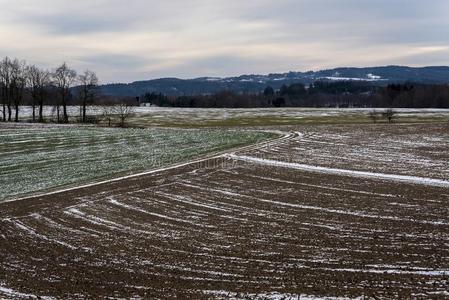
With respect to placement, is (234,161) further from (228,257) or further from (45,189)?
(228,257)

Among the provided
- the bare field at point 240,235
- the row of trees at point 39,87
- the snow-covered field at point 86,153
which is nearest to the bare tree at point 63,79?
the row of trees at point 39,87

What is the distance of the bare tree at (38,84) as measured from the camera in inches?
4230

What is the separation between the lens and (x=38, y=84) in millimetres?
109750

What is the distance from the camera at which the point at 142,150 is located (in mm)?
51031

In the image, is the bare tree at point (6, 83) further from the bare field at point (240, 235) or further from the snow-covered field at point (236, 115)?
the bare field at point (240, 235)

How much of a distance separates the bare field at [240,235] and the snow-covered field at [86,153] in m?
4.90

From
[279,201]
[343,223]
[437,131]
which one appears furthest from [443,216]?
[437,131]

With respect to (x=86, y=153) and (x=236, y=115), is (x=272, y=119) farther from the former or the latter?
(x=86, y=153)

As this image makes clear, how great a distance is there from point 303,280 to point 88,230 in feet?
34.7

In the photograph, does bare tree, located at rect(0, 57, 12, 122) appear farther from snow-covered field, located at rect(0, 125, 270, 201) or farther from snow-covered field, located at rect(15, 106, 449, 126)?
snow-covered field, located at rect(0, 125, 270, 201)

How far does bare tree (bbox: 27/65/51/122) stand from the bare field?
78.0m

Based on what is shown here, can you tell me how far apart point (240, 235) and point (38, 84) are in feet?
322

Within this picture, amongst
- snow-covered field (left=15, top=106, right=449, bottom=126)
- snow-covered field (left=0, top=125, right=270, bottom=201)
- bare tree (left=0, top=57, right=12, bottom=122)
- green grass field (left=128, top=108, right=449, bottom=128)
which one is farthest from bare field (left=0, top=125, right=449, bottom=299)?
bare tree (left=0, top=57, right=12, bottom=122)

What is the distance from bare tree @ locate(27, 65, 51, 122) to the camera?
10744 centimetres
